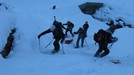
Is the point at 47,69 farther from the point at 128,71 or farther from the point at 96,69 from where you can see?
the point at 128,71

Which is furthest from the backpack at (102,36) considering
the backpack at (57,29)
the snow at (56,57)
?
the backpack at (57,29)

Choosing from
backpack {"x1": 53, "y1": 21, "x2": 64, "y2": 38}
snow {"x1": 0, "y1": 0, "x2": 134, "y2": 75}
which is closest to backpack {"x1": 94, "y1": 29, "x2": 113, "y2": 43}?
snow {"x1": 0, "y1": 0, "x2": 134, "y2": 75}

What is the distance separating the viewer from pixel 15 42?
52.9ft

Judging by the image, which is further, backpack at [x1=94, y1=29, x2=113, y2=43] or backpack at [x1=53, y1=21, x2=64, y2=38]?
backpack at [x1=53, y1=21, x2=64, y2=38]

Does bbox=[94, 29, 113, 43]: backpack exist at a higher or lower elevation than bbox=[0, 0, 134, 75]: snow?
higher

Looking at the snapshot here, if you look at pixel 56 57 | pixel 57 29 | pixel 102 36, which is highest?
pixel 57 29

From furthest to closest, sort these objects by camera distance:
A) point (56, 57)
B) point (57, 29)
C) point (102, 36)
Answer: point (57, 29) → point (56, 57) → point (102, 36)

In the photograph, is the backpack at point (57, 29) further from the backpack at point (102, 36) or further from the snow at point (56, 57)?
the backpack at point (102, 36)

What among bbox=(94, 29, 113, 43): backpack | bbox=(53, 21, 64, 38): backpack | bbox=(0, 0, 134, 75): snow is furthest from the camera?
bbox=(53, 21, 64, 38): backpack

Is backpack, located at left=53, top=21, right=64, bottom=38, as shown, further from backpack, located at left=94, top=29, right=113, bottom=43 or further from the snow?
backpack, located at left=94, top=29, right=113, bottom=43

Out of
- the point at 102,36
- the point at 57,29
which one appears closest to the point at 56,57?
the point at 57,29

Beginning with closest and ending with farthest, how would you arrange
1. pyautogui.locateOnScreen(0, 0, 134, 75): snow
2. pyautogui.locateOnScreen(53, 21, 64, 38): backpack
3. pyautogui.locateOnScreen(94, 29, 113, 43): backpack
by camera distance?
pyautogui.locateOnScreen(0, 0, 134, 75): snow → pyautogui.locateOnScreen(94, 29, 113, 43): backpack → pyautogui.locateOnScreen(53, 21, 64, 38): backpack

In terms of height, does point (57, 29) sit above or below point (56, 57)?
above

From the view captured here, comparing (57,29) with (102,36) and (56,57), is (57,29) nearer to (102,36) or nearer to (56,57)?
(56,57)
